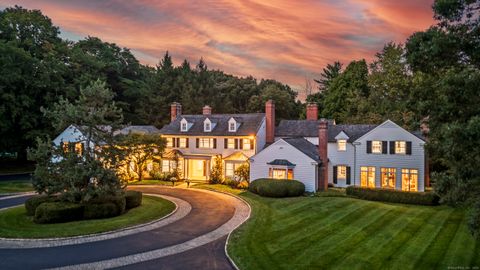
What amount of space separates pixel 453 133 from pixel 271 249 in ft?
29.6

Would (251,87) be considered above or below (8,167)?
above

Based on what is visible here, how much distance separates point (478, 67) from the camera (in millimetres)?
11680

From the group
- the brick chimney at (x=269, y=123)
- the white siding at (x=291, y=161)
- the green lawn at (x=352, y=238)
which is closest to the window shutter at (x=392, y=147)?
the white siding at (x=291, y=161)

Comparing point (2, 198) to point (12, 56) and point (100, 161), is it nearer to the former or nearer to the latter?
point (100, 161)

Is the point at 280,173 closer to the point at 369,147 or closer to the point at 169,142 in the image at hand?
the point at 369,147

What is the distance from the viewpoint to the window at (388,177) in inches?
1278

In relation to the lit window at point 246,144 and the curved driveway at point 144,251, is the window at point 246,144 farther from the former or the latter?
the curved driveway at point 144,251

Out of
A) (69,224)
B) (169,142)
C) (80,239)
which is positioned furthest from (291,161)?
(80,239)

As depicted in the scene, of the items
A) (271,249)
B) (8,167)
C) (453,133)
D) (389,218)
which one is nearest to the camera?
(453,133)

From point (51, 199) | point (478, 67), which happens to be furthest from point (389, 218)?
point (51, 199)

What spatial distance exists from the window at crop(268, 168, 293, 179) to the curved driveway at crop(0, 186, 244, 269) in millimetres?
12403

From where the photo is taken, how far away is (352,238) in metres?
16.8

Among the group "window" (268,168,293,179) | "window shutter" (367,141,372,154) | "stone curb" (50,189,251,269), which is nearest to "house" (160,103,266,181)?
"window" (268,168,293,179)

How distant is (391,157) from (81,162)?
2687 cm
